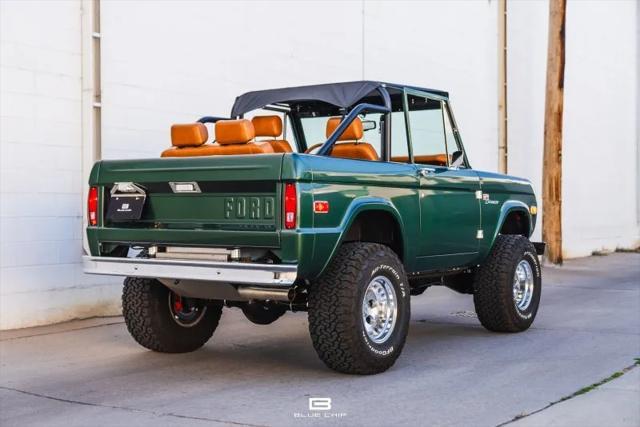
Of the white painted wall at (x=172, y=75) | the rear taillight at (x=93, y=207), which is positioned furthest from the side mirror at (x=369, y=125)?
the white painted wall at (x=172, y=75)

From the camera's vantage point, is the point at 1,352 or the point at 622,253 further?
the point at 622,253

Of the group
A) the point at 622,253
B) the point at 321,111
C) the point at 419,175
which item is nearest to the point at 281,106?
the point at 321,111

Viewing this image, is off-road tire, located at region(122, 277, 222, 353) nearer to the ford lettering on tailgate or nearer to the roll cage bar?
the ford lettering on tailgate

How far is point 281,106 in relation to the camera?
27.5 feet

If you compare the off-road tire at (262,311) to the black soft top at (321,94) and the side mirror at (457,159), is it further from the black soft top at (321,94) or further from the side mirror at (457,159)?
the side mirror at (457,159)

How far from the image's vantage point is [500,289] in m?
8.21

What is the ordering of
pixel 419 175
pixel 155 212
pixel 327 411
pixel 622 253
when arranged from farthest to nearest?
pixel 622 253 → pixel 419 175 → pixel 155 212 → pixel 327 411

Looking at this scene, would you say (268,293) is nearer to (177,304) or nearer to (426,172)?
(177,304)

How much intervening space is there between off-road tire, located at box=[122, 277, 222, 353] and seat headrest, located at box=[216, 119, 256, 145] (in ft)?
4.40

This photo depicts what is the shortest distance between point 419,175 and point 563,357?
6.11 feet

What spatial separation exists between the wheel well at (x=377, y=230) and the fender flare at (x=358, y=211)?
0.21 ft

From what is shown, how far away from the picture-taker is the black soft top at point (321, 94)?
7277 mm

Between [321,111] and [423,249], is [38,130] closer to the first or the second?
[321,111]

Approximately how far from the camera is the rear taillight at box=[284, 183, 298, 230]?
5.85m
